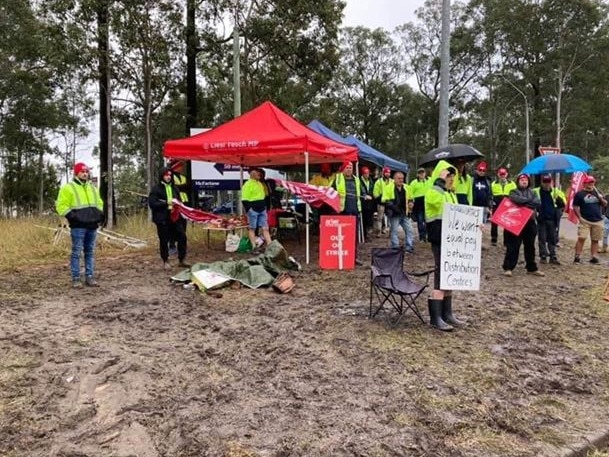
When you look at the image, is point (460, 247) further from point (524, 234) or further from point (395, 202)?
point (395, 202)

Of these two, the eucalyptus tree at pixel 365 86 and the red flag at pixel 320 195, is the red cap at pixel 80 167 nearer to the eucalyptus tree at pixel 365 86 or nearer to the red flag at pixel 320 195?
the red flag at pixel 320 195

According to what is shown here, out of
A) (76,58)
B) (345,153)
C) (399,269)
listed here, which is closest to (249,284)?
(399,269)

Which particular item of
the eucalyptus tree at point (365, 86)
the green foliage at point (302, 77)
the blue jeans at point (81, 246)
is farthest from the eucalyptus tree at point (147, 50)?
the eucalyptus tree at point (365, 86)

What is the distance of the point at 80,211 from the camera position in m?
7.32

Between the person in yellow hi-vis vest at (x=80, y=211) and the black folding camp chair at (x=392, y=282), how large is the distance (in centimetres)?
404

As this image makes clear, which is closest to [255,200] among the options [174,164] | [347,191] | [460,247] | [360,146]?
[174,164]

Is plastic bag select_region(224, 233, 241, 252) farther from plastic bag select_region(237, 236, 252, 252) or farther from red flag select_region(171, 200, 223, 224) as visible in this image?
red flag select_region(171, 200, 223, 224)

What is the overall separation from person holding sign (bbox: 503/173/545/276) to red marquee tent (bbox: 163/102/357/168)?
311cm

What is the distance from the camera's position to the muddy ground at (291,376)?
3.34 m

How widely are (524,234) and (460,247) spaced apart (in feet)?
12.3

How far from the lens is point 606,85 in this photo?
35.4m

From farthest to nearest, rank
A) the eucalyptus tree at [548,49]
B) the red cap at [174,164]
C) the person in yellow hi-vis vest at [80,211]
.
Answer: the eucalyptus tree at [548,49] → the red cap at [174,164] → the person in yellow hi-vis vest at [80,211]

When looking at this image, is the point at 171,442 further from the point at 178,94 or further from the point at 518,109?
the point at 518,109

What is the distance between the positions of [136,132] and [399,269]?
51.6 ft
